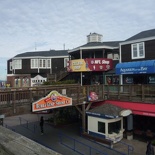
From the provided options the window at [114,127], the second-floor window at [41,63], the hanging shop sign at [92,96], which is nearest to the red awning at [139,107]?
the window at [114,127]

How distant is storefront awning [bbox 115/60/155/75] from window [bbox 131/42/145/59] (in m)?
1.27

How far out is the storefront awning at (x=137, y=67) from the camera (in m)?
20.7

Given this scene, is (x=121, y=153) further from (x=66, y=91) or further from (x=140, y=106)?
(x=66, y=91)

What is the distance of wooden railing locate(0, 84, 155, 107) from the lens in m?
13.8

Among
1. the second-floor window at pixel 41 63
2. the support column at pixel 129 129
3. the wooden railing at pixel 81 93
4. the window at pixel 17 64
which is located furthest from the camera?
the window at pixel 17 64

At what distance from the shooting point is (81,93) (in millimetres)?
19156

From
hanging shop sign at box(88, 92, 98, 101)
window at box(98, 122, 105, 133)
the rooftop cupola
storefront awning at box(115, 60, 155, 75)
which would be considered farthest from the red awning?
the rooftop cupola

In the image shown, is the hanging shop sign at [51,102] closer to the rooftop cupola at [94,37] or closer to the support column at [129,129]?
the support column at [129,129]

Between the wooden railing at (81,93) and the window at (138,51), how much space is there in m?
5.70

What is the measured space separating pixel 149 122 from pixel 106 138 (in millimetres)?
5164

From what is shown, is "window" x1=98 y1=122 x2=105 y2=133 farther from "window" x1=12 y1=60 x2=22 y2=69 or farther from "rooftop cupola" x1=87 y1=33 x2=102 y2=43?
"window" x1=12 y1=60 x2=22 y2=69

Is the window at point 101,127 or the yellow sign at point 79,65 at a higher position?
the yellow sign at point 79,65

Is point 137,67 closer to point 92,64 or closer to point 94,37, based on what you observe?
point 92,64

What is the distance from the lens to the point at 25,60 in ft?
132
